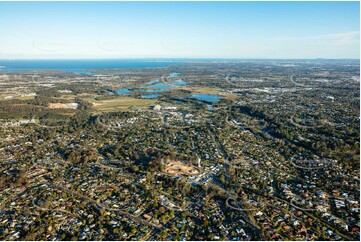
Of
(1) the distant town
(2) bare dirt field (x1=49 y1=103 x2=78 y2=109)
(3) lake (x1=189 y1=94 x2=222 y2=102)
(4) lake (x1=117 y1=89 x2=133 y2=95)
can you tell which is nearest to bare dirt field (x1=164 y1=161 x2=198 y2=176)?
(1) the distant town

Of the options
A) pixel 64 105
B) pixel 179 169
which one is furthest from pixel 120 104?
pixel 179 169

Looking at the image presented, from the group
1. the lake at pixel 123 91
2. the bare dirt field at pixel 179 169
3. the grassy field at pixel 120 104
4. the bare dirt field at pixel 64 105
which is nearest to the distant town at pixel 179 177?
the bare dirt field at pixel 179 169

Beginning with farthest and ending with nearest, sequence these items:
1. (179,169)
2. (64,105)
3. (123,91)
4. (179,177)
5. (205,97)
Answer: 1. (123,91)
2. (205,97)
3. (64,105)
4. (179,169)
5. (179,177)


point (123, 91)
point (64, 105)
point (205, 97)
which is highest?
point (64, 105)

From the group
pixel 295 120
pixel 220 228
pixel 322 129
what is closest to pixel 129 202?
pixel 220 228

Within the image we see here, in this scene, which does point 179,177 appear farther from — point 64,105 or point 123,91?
point 123,91

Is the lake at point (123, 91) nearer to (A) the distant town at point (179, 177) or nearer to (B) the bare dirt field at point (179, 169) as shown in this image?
(A) the distant town at point (179, 177)

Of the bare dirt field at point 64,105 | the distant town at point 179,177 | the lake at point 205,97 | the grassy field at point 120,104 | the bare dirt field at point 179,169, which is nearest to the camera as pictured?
the distant town at point 179,177

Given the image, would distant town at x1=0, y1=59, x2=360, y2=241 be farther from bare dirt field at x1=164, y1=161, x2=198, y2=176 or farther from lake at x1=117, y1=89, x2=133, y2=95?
lake at x1=117, y1=89, x2=133, y2=95

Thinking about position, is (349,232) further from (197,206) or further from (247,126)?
(247,126)
